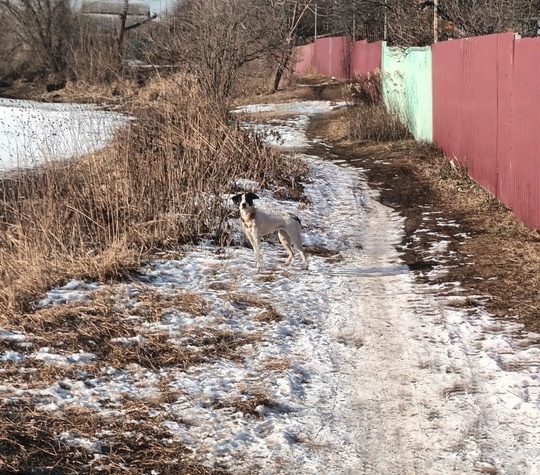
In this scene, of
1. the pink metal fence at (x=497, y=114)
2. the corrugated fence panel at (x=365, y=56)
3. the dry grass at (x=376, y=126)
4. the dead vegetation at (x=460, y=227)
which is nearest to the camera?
the dead vegetation at (x=460, y=227)

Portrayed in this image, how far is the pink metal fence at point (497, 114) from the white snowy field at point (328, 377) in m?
2.01

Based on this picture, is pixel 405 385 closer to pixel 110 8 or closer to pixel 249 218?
pixel 249 218

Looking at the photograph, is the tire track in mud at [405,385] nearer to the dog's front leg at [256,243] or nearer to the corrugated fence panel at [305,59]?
the dog's front leg at [256,243]

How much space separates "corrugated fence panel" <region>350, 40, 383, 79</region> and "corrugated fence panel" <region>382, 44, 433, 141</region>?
4.70m

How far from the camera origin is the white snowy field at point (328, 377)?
4.00 meters

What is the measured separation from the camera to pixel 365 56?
2764cm

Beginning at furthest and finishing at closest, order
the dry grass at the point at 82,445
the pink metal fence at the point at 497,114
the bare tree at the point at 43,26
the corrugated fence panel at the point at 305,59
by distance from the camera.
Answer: the bare tree at the point at 43,26, the corrugated fence panel at the point at 305,59, the pink metal fence at the point at 497,114, the dry grass at the point at 82,445

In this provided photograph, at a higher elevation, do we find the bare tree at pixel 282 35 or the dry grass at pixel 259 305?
the bare tree at pixel 282 35

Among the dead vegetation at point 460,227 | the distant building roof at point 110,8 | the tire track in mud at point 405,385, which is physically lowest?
the tire track in mud at point 405,385

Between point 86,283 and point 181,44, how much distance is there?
33.8 ft

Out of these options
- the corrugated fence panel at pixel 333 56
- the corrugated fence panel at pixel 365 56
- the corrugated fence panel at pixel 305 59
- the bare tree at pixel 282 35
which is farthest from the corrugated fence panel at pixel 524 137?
the corrugated fence panel at pixel 305 59

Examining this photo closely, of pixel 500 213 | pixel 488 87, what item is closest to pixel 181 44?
pixel 488 87

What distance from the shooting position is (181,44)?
15.9m

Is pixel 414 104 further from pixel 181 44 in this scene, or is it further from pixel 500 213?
pixel 500 213
